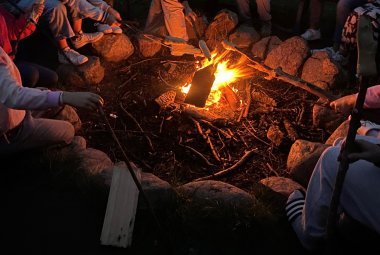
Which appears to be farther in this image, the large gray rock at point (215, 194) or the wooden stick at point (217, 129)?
the wooden stick at point (217, 129)

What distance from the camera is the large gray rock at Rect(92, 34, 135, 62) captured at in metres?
6.08

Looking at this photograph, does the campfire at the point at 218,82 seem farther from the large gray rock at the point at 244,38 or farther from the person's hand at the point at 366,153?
the person's hand at the point at 366,153

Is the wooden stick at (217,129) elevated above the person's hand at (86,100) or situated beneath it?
situated beneath

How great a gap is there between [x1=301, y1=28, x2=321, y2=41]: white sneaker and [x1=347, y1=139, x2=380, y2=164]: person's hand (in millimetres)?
4714

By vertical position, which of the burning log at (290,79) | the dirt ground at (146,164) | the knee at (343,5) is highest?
the knee at (343,5)

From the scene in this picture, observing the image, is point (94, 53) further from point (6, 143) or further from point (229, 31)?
point (6, 143)

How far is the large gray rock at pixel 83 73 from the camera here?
566 cm

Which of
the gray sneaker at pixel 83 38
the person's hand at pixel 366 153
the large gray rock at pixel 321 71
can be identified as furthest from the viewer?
the gray sneaker at pixel 83 38

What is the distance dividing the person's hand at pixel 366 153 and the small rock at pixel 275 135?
2.28 meters

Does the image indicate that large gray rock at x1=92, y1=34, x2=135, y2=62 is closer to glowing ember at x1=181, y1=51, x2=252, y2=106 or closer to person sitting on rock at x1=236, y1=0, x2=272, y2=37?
glowing ember at x1=181, y1=51, x2=252, y2=106

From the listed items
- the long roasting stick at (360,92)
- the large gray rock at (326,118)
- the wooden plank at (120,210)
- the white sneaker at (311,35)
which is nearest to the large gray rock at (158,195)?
the wooden plank at (120,210)

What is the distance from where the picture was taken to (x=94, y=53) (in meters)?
6.20

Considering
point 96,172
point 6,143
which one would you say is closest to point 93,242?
point 96,172

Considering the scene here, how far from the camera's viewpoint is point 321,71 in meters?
5.55
